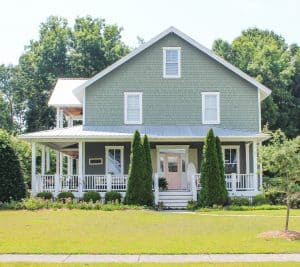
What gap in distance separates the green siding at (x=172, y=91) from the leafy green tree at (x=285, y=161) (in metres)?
13.7

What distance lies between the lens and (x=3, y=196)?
24766mm

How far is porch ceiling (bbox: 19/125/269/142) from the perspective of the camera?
26.5m

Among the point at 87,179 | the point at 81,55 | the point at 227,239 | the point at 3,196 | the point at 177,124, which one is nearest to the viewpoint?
the point at 227,239

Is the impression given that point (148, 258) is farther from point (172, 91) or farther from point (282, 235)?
point (172, 91)

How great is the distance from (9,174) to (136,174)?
5.91 m

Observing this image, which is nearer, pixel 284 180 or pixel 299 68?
pixel 284 180

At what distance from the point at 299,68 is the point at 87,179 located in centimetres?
2599

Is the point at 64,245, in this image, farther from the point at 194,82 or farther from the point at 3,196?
the point at 194,82

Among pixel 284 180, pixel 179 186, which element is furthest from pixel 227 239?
pixel 179 186

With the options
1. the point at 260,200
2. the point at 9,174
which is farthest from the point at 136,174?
the point at 260,200

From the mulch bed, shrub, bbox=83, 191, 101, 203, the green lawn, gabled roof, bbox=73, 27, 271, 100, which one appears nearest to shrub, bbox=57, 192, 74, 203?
shrub, bbox=83, 191, 101, 203

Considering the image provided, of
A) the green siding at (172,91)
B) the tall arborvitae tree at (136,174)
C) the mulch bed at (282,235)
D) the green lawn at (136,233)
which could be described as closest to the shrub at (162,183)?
the tall arborvitae tree at (136,174)

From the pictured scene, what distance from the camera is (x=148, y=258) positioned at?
11141 millimetres

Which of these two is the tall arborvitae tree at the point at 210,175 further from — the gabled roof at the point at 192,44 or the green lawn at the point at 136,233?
the gabled roof at the point at 192,44
